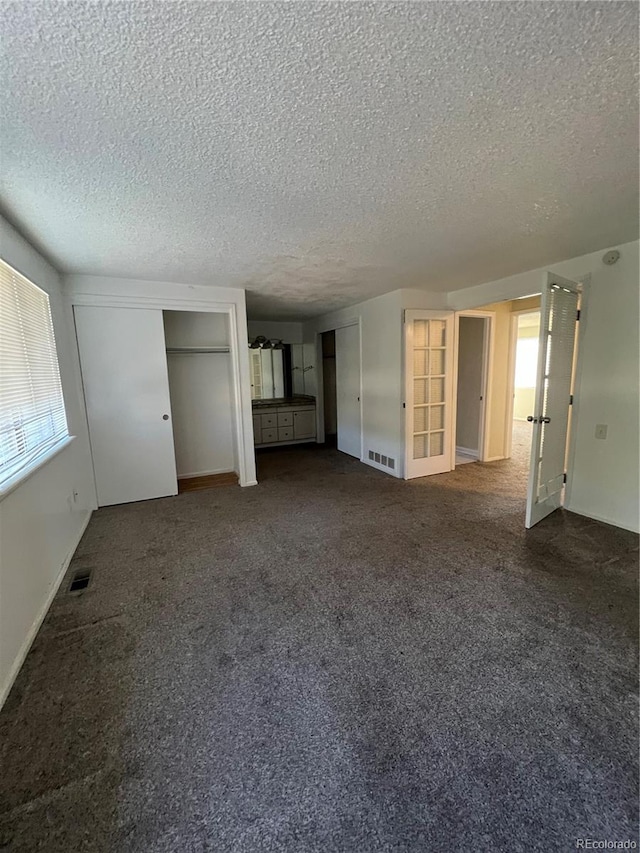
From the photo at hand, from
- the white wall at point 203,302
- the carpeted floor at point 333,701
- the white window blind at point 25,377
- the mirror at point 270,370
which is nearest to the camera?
the carpeted floor at point 333,701

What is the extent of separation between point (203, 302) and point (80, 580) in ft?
9.63

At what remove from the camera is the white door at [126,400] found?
11.9 feet

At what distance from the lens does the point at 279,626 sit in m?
1.97

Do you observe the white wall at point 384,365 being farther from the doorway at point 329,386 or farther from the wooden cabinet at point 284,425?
the wooden cabinet at point 284,425

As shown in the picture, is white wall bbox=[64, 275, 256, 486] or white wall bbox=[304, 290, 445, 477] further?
white wall bbox=[304, 290, 445, 477]

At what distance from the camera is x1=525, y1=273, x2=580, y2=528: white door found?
2867mm

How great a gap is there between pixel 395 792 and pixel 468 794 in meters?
0.24

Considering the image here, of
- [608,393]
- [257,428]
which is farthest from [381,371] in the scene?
[257,428]

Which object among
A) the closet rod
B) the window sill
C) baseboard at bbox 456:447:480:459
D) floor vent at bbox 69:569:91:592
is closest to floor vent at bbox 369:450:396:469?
baseboard at bbox 456:447:480:459

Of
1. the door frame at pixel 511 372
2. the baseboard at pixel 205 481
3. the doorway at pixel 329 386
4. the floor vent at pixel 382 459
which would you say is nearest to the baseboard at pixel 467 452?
the door frame at pixel 511 372

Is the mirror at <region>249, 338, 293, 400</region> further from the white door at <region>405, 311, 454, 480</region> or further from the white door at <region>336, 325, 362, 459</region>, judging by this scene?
the white door at <region>405, 311, 454, 480</region>

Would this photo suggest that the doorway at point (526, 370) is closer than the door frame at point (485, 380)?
No

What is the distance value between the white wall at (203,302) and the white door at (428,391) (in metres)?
2.00

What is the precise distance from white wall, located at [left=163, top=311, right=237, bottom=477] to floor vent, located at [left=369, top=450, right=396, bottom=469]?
78.7 inches
